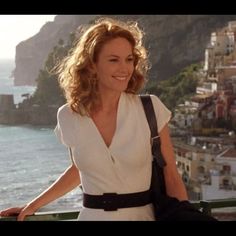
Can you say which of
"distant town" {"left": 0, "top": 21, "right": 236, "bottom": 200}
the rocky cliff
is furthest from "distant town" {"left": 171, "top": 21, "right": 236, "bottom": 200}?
the rocky cliff

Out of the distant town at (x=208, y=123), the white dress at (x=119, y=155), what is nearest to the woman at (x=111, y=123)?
the white dress at (x=119, y=155)

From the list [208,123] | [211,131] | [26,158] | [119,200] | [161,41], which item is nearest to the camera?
[119,200]

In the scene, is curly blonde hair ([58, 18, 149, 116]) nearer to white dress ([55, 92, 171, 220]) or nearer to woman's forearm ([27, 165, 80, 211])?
white dress ([55, 92, 171, 220])

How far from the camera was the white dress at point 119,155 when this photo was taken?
3.11 ft

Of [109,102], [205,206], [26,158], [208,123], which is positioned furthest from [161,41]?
[109,102]

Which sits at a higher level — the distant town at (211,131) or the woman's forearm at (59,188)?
the woman's forearm at (59,188)

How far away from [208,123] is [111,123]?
72.8ft

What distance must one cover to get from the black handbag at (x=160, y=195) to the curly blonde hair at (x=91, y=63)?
0.24 ft

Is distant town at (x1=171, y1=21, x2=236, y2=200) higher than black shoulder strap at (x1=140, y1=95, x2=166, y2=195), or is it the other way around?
black shoulder strap at (x1=140, y1=95, x2=166, y2=195)

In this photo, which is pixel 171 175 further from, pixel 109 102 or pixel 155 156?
pixel 109 102

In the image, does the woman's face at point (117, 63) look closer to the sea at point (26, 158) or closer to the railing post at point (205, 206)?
the railing post at point (205, 206)

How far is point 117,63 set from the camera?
0.98 meters

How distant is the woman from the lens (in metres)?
0.95
